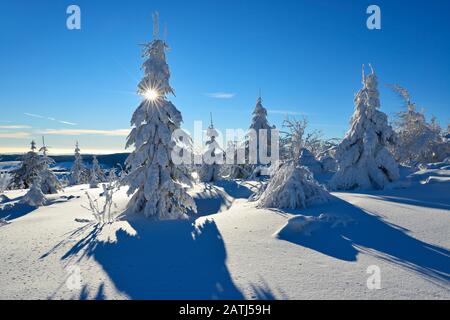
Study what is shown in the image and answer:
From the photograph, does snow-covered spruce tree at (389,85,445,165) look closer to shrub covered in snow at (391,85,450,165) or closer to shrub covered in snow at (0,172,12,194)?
shrub covered in snow at (391,85,450,165)

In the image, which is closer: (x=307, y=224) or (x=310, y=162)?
(x=307, y=224)

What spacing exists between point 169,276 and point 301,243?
3.30 meters

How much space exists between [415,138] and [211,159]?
22266 mm

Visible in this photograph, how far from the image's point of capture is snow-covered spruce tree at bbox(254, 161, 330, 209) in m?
10.9

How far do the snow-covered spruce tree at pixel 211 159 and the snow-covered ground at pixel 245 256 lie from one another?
71.8ft

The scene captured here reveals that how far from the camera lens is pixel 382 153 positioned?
17.9 m

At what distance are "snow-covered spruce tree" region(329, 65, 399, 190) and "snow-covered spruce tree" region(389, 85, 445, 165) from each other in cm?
1522

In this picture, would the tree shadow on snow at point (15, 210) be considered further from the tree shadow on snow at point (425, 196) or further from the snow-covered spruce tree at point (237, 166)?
the snow-covered spruce tree at point (237, 166)

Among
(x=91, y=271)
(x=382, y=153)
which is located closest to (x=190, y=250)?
(x=91, y=271)

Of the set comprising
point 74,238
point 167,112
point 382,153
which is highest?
point 167,112

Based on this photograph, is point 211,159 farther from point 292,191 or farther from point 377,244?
point 377,244

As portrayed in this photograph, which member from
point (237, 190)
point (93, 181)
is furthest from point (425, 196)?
point (93, 181)

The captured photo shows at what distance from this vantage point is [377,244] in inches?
263
